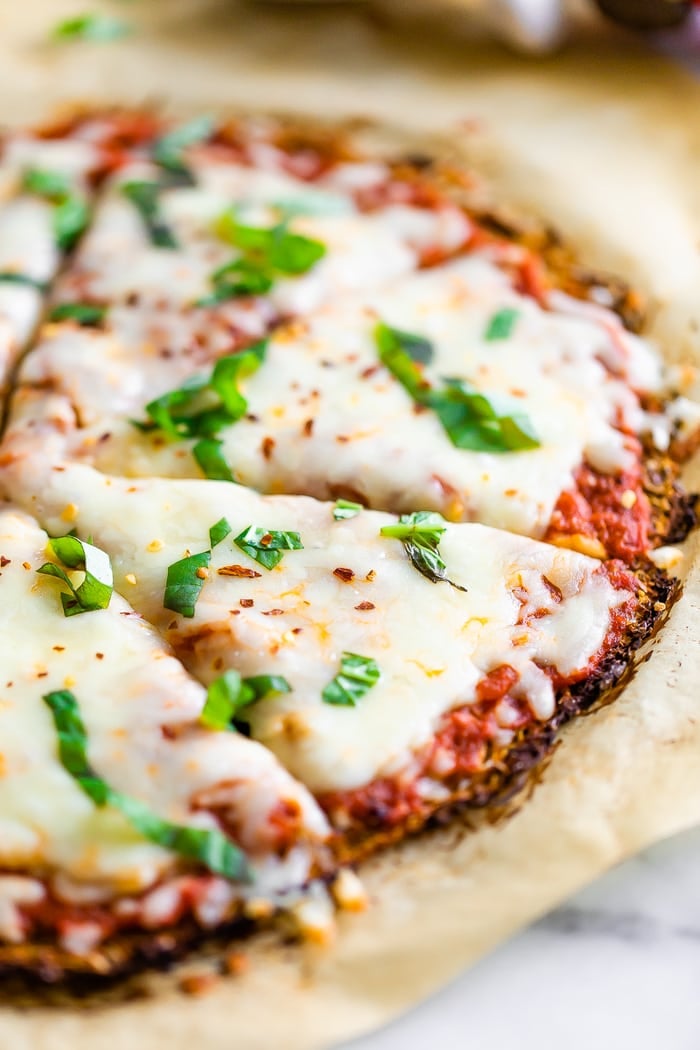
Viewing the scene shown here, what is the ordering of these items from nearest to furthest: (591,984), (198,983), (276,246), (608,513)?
(198,983), (591,984), (608,513), (276,246)

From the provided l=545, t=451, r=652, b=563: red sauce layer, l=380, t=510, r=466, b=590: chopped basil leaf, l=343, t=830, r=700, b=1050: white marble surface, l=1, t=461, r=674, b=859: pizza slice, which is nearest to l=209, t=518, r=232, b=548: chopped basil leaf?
l=1, t=461, r=674, b=859: pizza slice

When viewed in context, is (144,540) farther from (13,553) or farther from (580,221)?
(580,221)

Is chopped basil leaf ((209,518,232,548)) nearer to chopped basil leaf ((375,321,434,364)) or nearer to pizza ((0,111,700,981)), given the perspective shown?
pizza ((0,111,700,981))

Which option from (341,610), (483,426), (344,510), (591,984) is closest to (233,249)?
(483,426)

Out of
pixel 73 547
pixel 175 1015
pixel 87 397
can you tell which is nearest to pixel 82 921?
pixel 175 1015

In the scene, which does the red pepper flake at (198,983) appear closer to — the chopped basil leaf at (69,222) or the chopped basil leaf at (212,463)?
the chopped basil leaf at (212,463)

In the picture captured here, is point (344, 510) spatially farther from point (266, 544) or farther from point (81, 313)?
point (81, 313)

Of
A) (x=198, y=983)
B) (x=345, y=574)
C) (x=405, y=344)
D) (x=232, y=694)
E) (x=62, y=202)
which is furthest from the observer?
(x=62, y=202)

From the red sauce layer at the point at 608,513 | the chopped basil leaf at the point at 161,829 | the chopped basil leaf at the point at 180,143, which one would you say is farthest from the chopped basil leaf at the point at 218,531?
the chopped basil leaf at the point at 180,143
